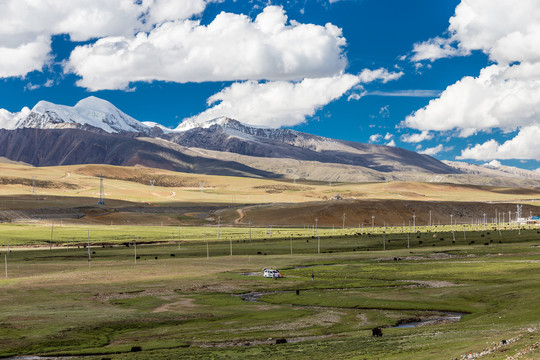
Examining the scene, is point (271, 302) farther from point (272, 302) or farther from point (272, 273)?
point (272, 273)

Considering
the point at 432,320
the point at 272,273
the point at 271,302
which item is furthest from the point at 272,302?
the point at 272,273

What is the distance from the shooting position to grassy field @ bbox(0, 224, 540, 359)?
156 feet

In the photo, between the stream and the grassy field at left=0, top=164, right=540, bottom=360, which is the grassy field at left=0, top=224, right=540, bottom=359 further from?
the stream

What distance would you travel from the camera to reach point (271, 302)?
76688 millimetres

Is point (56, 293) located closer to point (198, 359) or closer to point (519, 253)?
point (198, 359)

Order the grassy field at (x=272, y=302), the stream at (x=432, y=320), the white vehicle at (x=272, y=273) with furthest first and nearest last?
the white vehicle at (x=272, y=273) → the stream at (x=432, y=320) → the grassy field at (x=272, y=302)

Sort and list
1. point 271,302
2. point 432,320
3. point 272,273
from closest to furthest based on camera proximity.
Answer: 1. point 432,320
2. point 271,302
3. point 272,273

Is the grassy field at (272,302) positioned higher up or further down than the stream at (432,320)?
higher up

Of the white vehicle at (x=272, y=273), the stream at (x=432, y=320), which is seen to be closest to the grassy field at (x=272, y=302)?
the stream at (x=432, y=320)

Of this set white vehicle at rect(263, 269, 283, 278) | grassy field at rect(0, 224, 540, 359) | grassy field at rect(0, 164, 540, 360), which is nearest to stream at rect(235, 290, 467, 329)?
grassy field at rect(0, 164, 540, 360)

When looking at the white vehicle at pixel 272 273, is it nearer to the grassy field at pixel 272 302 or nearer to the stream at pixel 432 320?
the grassy field at pixel 272 302

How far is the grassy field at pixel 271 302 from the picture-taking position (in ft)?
156

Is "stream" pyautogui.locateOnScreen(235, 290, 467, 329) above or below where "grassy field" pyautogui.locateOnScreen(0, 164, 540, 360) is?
below

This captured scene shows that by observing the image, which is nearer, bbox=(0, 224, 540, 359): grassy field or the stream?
bbox=(0, 224, 540, 359): grassy field
